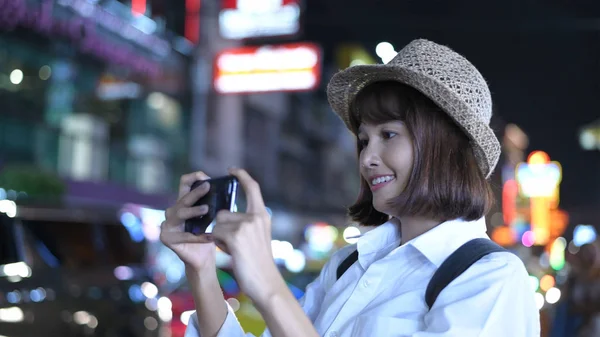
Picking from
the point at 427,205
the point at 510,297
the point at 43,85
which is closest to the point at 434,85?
the point at 427,205

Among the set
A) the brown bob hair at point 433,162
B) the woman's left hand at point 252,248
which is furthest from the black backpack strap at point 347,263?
the woman's left hand at point 252,248

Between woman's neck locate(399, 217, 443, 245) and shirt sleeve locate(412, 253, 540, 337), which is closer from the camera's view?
shirt sleeve locate(412, 253, 540, 337)

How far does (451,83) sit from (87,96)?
2338 cm

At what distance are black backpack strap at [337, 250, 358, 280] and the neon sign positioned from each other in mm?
12740

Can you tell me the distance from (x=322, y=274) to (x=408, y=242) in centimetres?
42

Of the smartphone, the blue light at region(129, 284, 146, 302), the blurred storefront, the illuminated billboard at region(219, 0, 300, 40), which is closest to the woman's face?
the smartphone

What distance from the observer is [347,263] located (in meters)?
2.21

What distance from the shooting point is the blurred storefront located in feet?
58.4

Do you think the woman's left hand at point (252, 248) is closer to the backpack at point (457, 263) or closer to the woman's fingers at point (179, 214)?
the woman's fingers at point (179, 214)

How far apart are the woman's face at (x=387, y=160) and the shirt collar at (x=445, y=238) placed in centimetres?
13

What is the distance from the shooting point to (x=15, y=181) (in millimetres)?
11094

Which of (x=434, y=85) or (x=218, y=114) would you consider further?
(x=218, y=114)

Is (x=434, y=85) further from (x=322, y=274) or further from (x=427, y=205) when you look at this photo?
(x=322, y=274)

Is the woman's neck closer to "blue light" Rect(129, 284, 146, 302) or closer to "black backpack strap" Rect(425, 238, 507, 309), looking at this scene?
"black backpack strap" Rect(425, 238, 507, 309)
